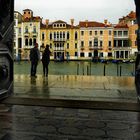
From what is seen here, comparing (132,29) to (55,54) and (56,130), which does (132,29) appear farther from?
(56,130)

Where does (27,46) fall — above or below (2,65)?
above

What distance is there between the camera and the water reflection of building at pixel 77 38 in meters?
84.2

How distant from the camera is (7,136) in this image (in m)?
4.38

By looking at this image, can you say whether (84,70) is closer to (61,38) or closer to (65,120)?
(65,120)

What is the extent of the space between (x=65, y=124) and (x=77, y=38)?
263 ft

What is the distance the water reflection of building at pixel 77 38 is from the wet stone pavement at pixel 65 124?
77.3 metres

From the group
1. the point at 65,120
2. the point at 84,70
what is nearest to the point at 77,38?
the point at 84,70

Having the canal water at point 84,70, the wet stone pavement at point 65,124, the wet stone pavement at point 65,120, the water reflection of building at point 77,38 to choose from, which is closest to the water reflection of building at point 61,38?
the water reflection of building at point 77,38

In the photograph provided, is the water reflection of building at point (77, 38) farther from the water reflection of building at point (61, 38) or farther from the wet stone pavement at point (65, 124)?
the wet stone pavement at point (65, 124)

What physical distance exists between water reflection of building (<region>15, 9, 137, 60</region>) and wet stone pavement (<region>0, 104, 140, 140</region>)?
77.3m

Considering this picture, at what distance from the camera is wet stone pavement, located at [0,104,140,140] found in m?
4.44

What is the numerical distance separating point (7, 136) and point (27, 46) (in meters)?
82.3

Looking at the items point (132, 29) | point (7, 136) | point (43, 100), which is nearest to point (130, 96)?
point (43, 100)

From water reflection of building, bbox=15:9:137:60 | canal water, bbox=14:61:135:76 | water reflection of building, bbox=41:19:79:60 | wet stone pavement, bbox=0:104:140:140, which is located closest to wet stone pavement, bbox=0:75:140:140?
wet stone pavement, bbox=0:104:140:140
